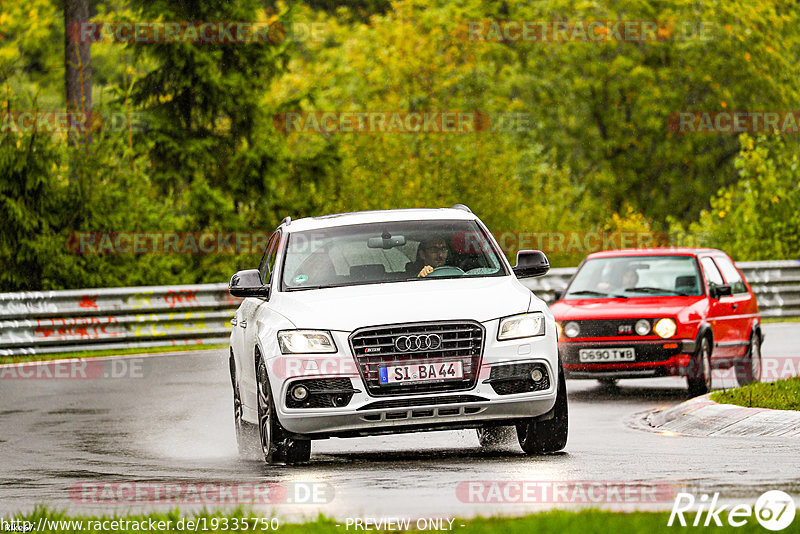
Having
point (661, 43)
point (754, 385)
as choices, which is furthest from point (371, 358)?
point (661, 43)

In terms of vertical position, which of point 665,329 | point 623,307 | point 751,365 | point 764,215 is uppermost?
point 623,307

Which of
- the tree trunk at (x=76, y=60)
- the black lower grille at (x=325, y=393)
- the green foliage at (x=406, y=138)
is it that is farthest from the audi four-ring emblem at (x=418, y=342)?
the tree trunk at (x=76, y=60)

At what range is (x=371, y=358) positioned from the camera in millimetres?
11188

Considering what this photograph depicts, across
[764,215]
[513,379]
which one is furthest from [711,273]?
[764,215]

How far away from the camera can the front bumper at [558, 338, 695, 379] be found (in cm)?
1717

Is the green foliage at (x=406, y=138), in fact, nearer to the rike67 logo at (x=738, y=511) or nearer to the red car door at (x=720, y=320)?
the red car door at (x=720, y=320)

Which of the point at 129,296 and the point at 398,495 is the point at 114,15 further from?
the point at 398,495

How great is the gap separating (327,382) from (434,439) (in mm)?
2610

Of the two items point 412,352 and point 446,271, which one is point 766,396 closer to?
point 446,271

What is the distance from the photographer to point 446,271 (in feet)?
40.8

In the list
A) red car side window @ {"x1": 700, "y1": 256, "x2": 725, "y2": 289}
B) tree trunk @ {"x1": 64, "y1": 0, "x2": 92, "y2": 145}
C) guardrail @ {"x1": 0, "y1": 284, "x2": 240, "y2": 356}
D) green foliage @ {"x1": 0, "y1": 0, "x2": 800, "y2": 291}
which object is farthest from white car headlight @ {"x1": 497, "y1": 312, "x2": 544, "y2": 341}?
tree trunk @ {"x1": 64, "y1": 0, "x2": 92, "y2": 145}

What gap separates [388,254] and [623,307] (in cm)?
555

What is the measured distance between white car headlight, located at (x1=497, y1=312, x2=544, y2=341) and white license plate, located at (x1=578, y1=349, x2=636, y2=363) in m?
5.93

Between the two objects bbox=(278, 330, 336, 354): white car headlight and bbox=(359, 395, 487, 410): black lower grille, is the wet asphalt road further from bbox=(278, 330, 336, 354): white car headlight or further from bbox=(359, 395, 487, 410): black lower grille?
bbox=(278, 330, 336, 354): white car headlight
